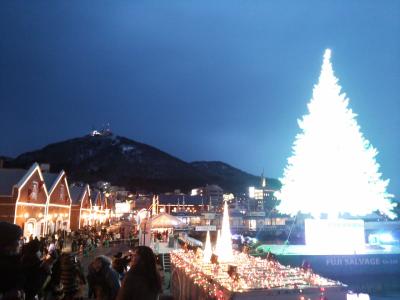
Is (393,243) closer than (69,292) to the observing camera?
No

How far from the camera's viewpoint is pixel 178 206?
348 feet

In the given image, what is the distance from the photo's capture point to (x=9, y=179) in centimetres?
3300

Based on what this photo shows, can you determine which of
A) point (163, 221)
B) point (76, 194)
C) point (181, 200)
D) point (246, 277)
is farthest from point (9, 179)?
point (181, 200)

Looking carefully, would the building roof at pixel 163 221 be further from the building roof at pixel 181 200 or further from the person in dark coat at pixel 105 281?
the building roof at pixel 181 200

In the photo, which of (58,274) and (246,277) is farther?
(58,274)

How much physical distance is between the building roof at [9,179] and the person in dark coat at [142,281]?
30493 millimetres

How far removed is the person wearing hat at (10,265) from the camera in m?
3.45

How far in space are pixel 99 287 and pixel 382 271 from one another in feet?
64.1

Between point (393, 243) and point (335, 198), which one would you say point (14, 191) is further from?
point (393, 243)

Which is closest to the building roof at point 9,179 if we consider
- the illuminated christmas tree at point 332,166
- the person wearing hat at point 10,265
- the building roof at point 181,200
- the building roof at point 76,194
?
the building roof at point 76,194

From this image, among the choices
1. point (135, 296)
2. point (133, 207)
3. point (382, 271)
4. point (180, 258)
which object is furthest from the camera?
point (133, 207)

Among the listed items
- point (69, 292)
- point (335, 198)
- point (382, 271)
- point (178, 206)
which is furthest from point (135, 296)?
point (178, 206)

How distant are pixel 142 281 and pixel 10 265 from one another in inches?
69.4

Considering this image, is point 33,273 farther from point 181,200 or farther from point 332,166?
point 181,200
